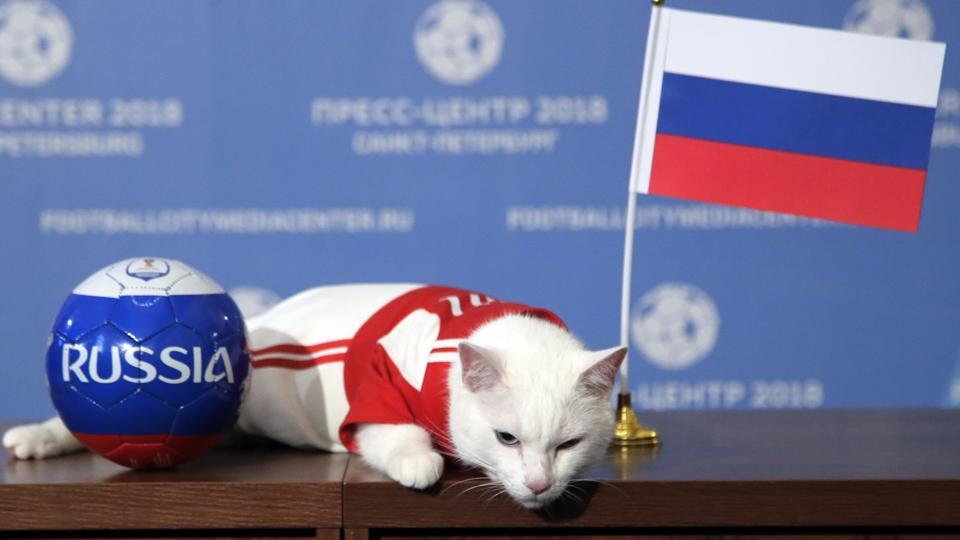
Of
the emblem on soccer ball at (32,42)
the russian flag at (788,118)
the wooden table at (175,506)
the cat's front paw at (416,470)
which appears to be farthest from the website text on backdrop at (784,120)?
the emblem on soccer ball at (32,42)

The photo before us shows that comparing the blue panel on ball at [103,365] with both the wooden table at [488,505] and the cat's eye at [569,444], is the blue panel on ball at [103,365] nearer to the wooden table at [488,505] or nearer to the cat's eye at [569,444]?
the wooden table at [488,505]

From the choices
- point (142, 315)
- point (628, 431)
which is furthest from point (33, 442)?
point (628, 431)

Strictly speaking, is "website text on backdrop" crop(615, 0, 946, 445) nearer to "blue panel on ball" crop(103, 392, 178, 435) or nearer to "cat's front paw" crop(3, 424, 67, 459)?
"blue panel on ball" crop(103, 392, 178, 435)

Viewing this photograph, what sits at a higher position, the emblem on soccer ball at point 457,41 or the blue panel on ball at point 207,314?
the emblem on soccer ball at point 457,41

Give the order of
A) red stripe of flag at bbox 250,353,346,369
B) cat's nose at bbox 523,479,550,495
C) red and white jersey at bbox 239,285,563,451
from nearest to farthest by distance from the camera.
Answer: cat's nose at bbox 523,479,550,495
red and white jersey at bbox 239,285,563,451
red stripe of flag at bbox 250,353,346,369

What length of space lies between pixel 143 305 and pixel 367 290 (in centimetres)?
40

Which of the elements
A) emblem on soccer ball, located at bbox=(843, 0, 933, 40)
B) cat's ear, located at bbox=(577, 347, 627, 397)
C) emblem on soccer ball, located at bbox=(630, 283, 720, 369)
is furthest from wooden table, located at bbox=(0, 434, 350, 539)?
emblem on soccer ball, located at bbox=(843, 0, 933, 40)

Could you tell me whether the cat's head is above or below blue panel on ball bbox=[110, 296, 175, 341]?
below

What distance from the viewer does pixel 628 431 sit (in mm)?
1504

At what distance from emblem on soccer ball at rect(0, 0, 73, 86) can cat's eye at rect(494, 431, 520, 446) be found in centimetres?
180

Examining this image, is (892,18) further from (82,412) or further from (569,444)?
(82,412)

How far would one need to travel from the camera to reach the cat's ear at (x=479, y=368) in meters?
1.22

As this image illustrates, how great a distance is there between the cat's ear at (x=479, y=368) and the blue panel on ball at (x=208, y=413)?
0.98 ft

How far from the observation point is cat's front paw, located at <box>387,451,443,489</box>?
122cm
